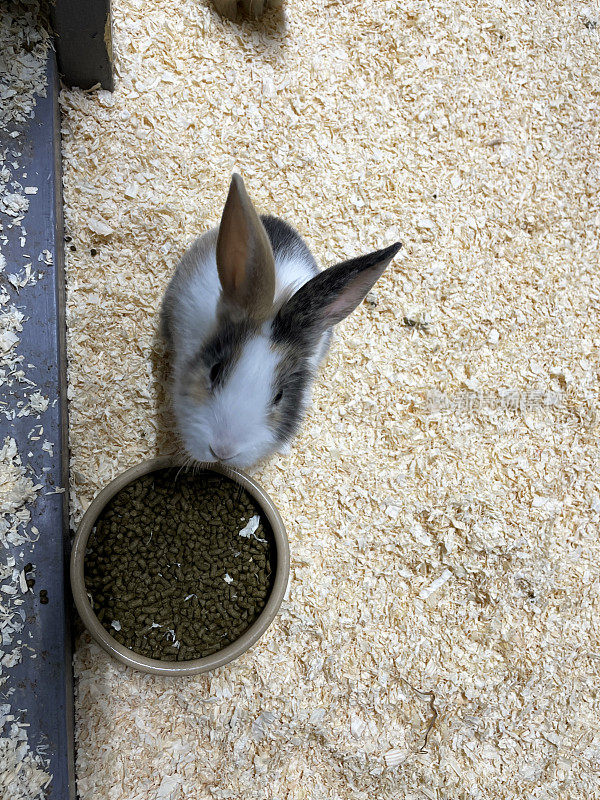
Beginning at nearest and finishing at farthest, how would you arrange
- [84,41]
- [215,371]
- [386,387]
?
[215,371], [84,41], [386,387]

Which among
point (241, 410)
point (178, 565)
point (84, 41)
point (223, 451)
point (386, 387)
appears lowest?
point (178, 565)

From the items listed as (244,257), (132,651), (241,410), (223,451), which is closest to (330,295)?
(244,257)

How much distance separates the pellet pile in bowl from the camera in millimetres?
2164

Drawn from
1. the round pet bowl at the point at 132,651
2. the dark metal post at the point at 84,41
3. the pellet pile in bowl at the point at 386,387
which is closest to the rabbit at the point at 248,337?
the round pet bowl at the point at 132,651

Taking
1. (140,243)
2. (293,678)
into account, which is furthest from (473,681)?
(140,243)

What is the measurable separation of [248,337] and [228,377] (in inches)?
5.1

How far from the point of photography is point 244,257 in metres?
1.65

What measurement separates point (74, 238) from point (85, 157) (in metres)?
0.29

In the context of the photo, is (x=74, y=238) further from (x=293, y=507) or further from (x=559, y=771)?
(x=559, y=771)

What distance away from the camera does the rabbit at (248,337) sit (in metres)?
1.61

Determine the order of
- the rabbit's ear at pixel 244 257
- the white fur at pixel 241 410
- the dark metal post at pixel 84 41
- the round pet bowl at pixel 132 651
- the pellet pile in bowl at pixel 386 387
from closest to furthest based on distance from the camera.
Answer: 1. the rabbit's ear at pixel 244 257
2. the white fur at pixel 241 410
3. the round pet bowl at pixel 132 651
4. the dark metal post at pixel 84 41
5. the pellet pile in bowl at pixel 386 387

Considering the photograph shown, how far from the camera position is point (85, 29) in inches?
82.4

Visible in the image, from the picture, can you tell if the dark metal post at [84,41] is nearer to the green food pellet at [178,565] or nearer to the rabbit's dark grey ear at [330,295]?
the rabbit's dark grey ear at [330,295]

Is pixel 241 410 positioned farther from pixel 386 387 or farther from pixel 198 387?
pixel 386 387
